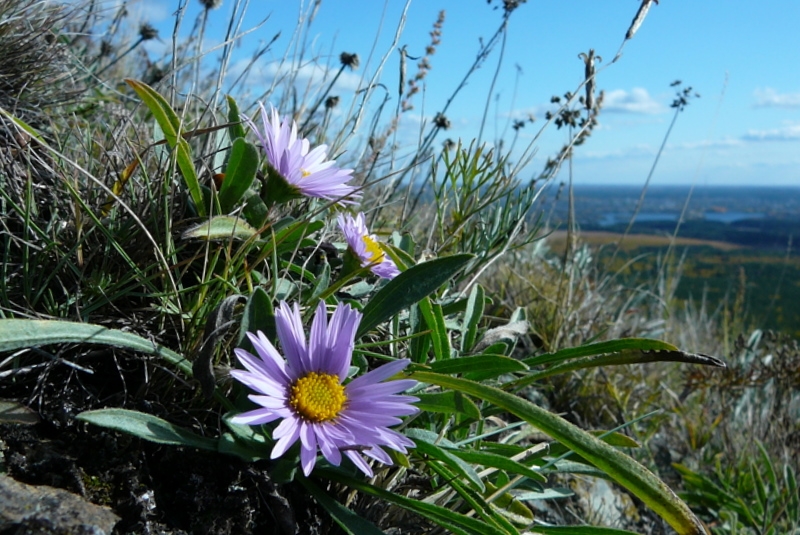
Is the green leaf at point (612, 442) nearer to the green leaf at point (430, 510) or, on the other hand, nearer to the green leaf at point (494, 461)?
the green leaf at point (494, 461)

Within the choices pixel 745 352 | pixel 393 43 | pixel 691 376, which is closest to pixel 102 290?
pixel 393 43

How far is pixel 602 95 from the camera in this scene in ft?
9.16

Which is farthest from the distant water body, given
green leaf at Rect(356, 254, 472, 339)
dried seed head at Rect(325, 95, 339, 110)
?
green leaf at Rect(356, 254, 472, 339)

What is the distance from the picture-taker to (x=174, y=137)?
5.07 feet

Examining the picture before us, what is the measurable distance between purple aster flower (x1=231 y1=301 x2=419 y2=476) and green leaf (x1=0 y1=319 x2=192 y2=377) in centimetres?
22

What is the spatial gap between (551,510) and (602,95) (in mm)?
1658

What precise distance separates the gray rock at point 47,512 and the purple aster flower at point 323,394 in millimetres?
257

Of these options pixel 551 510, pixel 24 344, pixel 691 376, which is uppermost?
pixel 24 344

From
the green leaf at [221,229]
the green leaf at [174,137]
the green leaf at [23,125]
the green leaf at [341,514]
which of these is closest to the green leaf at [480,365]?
the green leaf at [341,514]

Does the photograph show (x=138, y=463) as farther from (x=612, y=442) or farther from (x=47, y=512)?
(x=612, y=442)

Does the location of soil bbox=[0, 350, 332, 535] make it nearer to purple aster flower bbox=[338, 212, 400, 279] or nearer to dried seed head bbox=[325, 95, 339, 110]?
purple aster flower bbox=[338, 212, 400, 279]

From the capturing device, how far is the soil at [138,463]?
118 centimetres

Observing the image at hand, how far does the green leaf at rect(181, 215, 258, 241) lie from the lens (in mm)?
1396

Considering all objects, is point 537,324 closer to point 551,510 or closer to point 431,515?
point 551,510
